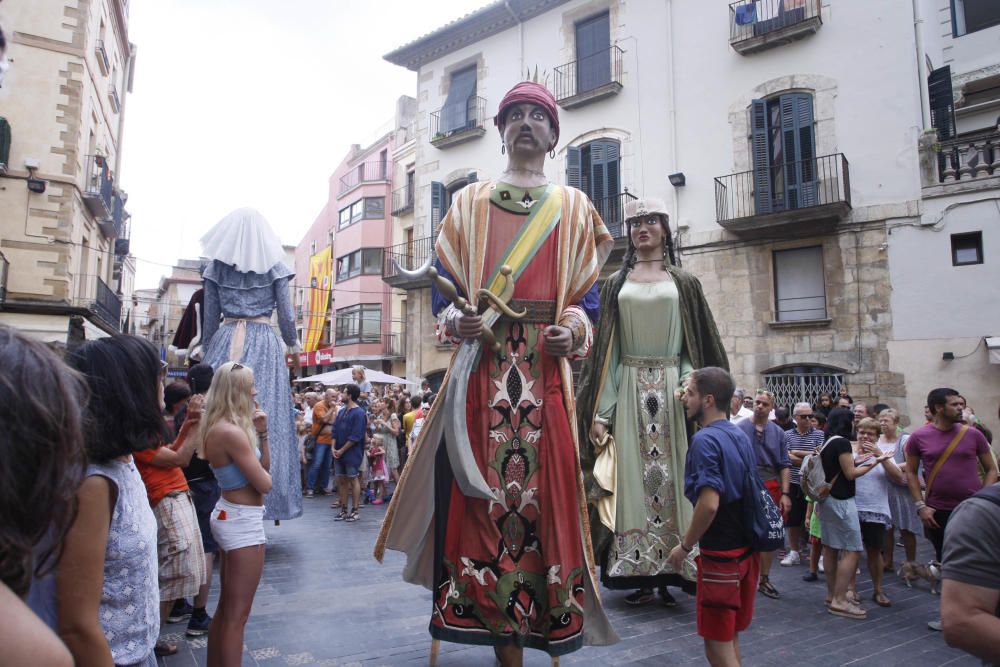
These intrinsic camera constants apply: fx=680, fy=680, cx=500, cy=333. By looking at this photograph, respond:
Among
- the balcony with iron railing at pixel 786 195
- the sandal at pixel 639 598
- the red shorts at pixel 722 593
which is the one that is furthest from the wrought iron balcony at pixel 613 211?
the red shorts at pixel 722 593

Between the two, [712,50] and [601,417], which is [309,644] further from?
[712,50]

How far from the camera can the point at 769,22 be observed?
1455 centimetres

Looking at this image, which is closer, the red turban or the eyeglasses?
the red turban

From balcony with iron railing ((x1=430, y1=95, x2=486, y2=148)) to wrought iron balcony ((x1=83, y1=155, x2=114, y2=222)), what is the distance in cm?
953

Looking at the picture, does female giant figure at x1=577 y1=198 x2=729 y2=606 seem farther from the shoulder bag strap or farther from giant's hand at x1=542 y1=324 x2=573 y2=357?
the shoulder bag strap

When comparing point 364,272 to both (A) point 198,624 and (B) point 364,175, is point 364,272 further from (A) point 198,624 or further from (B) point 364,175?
(A) point 198,624

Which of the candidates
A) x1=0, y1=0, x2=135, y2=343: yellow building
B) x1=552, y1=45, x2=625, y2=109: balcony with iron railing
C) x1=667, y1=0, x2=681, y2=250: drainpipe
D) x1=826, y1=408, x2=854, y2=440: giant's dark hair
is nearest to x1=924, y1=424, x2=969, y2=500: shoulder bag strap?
x1=826, y1=408, x2=854, y2=440: giant's dark hair

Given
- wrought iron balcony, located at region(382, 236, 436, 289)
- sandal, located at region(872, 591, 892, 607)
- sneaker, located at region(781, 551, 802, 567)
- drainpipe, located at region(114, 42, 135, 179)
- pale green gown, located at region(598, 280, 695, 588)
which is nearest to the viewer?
pale green gown, located at region(598, 280, 695, 588)

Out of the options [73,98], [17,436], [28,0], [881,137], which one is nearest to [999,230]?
[881,137]

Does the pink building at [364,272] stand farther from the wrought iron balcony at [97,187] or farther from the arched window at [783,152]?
the arched window at [783,152]

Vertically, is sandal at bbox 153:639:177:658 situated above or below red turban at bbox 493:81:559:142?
below

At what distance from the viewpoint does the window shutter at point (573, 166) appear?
58.2 feet

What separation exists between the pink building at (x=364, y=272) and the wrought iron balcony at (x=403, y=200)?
2412 millimetres

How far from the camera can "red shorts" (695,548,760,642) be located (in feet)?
9.15
